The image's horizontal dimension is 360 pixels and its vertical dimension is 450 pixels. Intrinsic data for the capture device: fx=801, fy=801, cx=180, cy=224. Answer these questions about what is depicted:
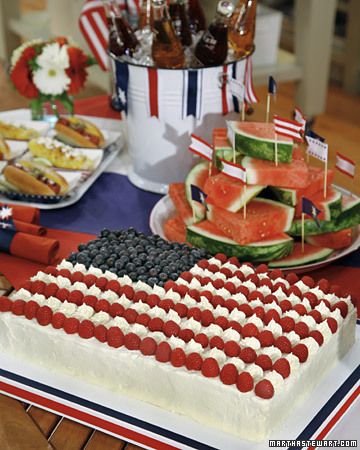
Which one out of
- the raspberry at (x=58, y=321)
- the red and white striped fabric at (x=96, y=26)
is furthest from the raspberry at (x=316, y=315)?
the red and white striped fabric at (x=96, y=26)

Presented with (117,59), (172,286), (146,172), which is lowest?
(146,172)

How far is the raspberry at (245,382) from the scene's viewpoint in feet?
3.96

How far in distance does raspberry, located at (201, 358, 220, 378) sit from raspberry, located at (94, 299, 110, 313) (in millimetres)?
244

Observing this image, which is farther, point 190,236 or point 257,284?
point 190,236

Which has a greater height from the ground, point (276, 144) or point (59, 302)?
point (276, 144)

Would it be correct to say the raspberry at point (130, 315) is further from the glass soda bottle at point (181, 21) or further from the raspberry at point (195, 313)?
the glass soda bottle at point (181, 21)

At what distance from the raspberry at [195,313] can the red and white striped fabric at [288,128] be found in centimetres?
54

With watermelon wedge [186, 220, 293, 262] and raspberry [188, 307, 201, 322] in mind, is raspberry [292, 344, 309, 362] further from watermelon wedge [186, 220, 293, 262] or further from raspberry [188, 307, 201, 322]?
watermelon wedge [186, 220, 293, 262]

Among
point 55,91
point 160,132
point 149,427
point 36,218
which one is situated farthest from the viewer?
point 55,91

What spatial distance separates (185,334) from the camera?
1.33 meters

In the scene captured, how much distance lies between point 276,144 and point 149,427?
75 centimetres

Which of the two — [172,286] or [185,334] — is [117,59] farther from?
[185,334]

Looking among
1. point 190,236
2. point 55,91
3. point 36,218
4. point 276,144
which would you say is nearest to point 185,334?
point 190,236

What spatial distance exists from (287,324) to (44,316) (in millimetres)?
423
